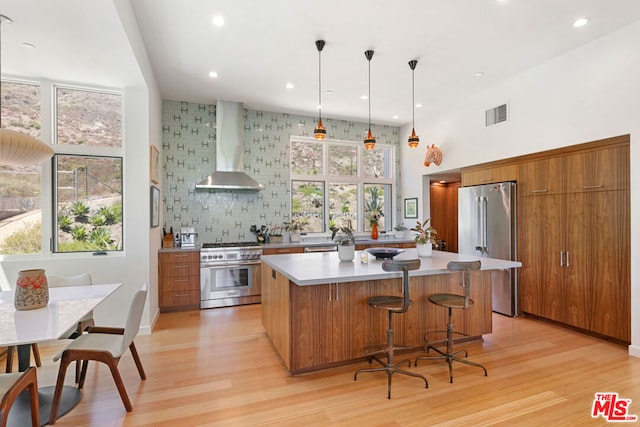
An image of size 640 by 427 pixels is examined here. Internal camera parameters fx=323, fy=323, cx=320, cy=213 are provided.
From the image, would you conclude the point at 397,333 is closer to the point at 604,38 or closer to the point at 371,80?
the point at 371,80

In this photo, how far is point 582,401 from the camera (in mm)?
2297

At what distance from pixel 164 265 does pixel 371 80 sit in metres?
3.87

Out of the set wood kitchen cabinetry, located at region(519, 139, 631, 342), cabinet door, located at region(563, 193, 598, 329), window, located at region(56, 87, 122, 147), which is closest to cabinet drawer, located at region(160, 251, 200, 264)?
window, located at region(56, 87, 122, 147)

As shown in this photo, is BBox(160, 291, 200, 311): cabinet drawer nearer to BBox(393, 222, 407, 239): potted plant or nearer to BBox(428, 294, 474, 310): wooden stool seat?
BBox(428, 294, 474, 310): wooden stool seat

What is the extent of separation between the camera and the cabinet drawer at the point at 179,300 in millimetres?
4570

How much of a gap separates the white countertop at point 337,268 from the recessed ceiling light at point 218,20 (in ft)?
7.63

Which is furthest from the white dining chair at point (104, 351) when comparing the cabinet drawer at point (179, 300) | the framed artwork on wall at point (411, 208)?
the framed artwork on wall at point (411, 208)

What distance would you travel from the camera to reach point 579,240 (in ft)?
11.8

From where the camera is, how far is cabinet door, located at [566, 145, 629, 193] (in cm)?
321

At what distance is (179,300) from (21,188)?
2.26 m

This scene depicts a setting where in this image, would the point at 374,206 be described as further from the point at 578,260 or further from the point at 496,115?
the point at 578,260

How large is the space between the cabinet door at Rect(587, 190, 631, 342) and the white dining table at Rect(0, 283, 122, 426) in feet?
15.1

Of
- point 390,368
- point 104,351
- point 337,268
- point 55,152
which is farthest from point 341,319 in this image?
point 55,152

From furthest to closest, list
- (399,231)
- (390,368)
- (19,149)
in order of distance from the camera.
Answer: (399,231) < (390,368) < (19,149)
